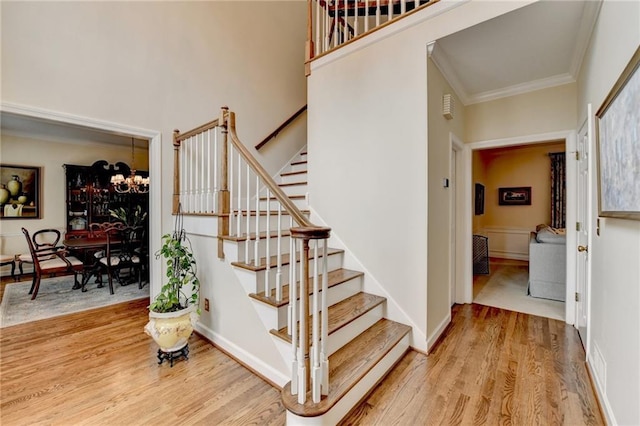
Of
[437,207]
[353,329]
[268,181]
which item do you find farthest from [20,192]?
[437,207]

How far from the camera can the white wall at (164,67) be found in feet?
7.89

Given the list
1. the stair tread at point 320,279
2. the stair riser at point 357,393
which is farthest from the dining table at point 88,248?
the stair riser at point 357,393

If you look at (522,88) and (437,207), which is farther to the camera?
(522,88)

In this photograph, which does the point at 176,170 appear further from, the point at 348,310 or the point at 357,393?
the point at 357,393

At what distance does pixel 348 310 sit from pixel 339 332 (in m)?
0.29

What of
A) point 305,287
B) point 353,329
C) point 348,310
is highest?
point 305,287

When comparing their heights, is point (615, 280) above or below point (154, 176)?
below

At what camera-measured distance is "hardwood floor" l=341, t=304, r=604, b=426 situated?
168cm

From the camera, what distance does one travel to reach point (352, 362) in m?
1.95

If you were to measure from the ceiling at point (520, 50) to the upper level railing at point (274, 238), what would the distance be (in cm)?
192

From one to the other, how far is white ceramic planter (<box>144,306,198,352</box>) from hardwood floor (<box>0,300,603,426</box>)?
0.56ft

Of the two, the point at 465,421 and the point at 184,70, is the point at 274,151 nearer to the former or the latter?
the point at 184,70

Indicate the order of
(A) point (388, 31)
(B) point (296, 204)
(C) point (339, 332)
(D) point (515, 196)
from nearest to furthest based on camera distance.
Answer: (C) point (339, 332), (A) point (388, 31), (B) point (296, 204), (D) point (515, 196)

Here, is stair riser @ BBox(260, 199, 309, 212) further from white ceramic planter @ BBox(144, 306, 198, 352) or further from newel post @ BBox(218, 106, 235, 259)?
white ceramic planter @ BBox(144, 306, 198, 352)
